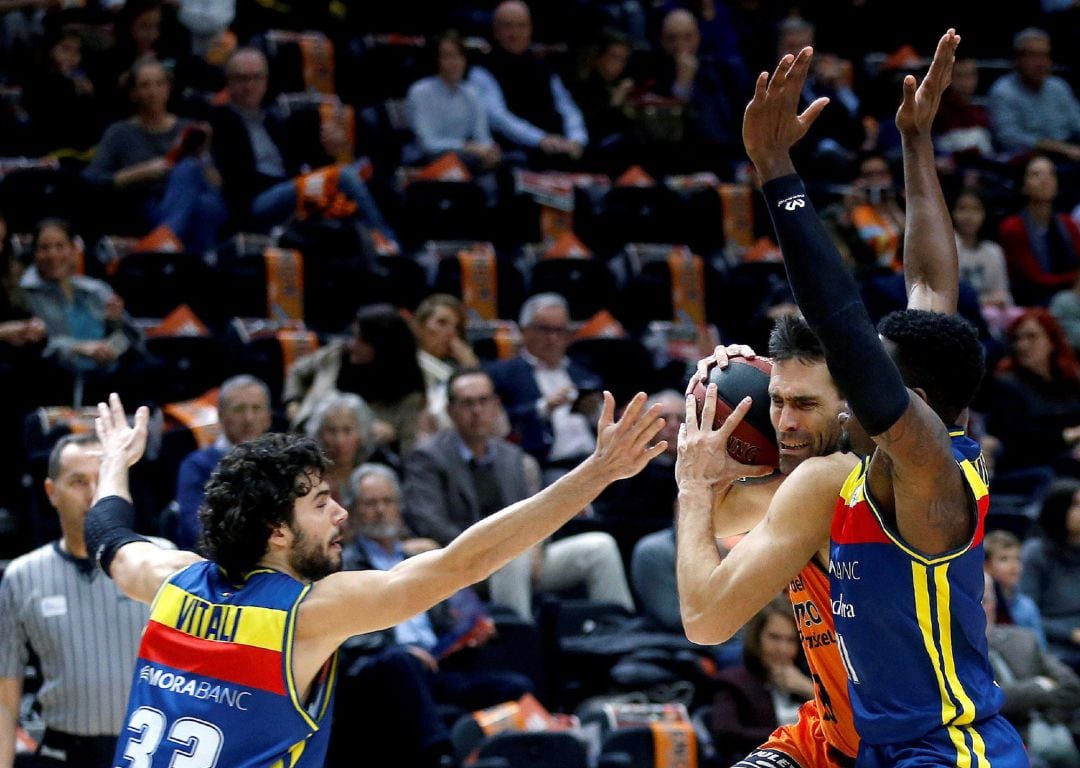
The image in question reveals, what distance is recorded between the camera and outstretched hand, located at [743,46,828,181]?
11.7ft

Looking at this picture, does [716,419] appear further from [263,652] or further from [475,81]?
[475,81]

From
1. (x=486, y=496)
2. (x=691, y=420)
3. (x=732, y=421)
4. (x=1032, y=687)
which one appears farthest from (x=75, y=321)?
(x=732, y=421)

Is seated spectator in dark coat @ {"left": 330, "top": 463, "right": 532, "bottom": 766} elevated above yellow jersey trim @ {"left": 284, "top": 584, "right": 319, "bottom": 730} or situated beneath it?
situated beneath

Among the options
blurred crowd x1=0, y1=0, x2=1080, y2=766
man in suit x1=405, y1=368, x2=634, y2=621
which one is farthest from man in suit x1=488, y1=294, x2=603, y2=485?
man in suit x1=405, y1=368, x2=634, y2=621

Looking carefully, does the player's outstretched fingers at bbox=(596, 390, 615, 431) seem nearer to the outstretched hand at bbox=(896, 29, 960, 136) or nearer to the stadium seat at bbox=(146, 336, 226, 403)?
the outstretched hand at bbox=(896, 29, 960, 136)

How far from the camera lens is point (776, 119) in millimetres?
3607

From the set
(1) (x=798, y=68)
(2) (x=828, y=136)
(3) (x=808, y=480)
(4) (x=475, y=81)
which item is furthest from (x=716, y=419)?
(2) (x=828, y=136)

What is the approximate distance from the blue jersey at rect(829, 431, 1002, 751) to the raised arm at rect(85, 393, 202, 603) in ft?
5.69

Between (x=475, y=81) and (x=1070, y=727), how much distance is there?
634cm

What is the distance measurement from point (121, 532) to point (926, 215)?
7.61ft

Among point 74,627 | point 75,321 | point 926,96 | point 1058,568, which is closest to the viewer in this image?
point 926,96

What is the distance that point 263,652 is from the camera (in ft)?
13.2

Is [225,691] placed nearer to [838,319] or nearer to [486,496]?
[838,319]

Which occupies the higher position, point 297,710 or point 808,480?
point 808,480
